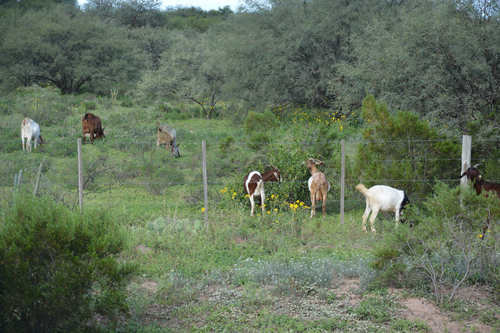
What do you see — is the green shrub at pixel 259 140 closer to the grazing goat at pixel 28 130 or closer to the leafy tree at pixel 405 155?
the leafy tree at pixel 405 155

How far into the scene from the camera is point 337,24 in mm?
19375

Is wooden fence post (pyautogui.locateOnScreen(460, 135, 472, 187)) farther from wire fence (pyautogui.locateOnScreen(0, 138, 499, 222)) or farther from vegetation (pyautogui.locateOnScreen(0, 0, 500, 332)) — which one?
wire fence (pyautogui.locateOnScreen(0, 138, 499, 222))

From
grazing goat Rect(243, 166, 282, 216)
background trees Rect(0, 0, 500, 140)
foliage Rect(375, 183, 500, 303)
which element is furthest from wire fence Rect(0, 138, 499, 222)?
foliage Rect(375, 183, 500, 303)

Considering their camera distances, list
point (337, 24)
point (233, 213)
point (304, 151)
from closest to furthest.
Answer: point (233, 213) < point (304, 151) < point (337, 24)

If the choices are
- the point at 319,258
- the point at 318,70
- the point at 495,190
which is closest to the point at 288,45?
the point at 318,70

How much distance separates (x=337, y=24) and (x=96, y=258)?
17.0 meters

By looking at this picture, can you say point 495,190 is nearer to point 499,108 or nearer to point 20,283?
point 499,108

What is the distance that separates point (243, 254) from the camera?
298 inches

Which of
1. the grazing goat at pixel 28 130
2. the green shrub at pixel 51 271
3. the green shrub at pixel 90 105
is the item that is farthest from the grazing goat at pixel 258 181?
the green shrub at pixel 90 105

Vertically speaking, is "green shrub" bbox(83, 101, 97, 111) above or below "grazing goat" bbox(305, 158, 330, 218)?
above

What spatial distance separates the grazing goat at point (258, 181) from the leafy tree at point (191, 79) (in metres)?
14.0

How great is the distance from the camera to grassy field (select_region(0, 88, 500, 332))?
5.42 m

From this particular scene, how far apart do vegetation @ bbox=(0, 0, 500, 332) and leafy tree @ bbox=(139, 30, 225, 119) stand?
1.26 m

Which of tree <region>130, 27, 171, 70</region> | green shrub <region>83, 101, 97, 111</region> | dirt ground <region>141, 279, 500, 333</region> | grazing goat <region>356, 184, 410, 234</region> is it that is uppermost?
tree <region>130, 27, 171, 70</region>
